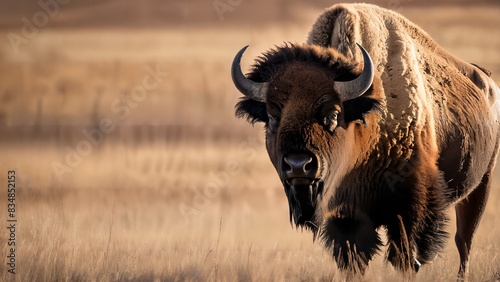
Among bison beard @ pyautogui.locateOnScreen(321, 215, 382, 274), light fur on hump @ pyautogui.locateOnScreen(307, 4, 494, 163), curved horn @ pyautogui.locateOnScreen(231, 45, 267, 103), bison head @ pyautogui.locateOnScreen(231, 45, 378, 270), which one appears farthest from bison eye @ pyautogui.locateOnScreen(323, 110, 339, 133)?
bison beard @ pyautogui.locateOnScreen(321, 215, 382, 274)

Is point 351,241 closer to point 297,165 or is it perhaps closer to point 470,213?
point 297,165

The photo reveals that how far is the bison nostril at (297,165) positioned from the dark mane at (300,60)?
2.95ft

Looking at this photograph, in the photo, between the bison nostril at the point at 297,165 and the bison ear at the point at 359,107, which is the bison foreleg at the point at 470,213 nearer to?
the bison ear at the point at 359,107

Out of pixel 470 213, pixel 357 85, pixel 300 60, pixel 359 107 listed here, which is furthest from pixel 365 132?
pixel 470 213

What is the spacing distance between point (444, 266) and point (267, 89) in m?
3.03

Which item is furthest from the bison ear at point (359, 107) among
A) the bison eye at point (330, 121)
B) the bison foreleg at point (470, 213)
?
the bison foreleg at point (470, 213)

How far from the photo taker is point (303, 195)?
4512 mm

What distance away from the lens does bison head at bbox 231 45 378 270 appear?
14.3ft

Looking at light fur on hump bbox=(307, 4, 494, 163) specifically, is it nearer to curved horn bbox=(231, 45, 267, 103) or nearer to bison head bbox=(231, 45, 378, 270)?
bison head bbox=(231, 45, 378, 270)

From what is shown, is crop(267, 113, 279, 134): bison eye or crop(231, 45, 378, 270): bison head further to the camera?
crop(267, 113, 279, 134): bison eye

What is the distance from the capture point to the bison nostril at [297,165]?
424cm

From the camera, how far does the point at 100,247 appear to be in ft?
20.8

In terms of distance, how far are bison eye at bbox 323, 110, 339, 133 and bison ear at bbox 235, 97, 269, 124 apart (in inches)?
23.7

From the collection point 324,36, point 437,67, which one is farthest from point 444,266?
point 324,36
